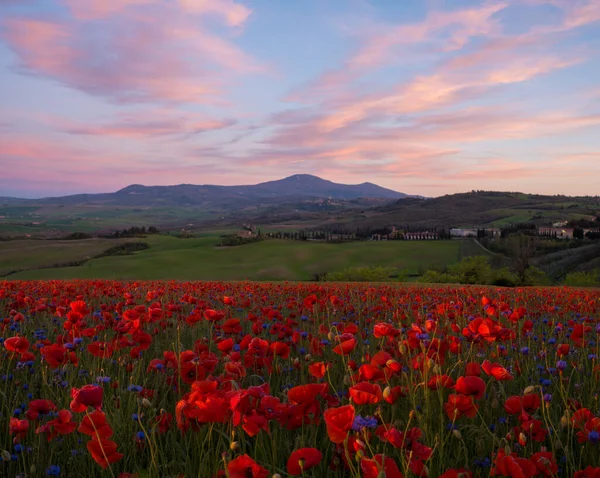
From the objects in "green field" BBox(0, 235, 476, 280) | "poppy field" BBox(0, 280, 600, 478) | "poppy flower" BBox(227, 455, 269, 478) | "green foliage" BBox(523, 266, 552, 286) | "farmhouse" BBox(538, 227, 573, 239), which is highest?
"poppy flower" BBox(227, 455, 269, 478)

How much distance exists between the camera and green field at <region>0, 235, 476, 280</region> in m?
67.4

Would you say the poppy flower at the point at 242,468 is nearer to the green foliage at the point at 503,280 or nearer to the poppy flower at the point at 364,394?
the poppy flower at the point at 364,394

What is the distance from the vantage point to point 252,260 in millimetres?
82812

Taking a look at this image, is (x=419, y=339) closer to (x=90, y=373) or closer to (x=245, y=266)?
(x=90, y=373)

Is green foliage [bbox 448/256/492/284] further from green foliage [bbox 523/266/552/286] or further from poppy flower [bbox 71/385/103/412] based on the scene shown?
poppy flower [bbox 71/385/103/412]

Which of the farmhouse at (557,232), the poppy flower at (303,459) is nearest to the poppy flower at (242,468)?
the poppy flower at (303,459)

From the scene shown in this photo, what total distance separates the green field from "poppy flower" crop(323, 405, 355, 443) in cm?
6100

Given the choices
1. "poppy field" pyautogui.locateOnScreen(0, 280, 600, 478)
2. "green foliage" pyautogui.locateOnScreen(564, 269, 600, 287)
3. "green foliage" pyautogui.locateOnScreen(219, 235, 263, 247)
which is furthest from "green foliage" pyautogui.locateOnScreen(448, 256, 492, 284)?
"green foliage" pyautogui.locateOnScreen(219, 235, 263, 247)

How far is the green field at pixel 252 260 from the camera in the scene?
67375 millimetres

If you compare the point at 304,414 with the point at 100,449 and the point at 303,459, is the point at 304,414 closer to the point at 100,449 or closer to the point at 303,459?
the point at 303,459

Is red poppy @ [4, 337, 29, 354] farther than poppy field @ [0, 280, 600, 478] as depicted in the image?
Yes

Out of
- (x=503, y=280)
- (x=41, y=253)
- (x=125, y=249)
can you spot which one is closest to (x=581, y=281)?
(x=503, y=280)

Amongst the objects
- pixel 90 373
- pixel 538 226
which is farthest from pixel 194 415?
pixel 538 226

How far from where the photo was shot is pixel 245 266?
7644cm
